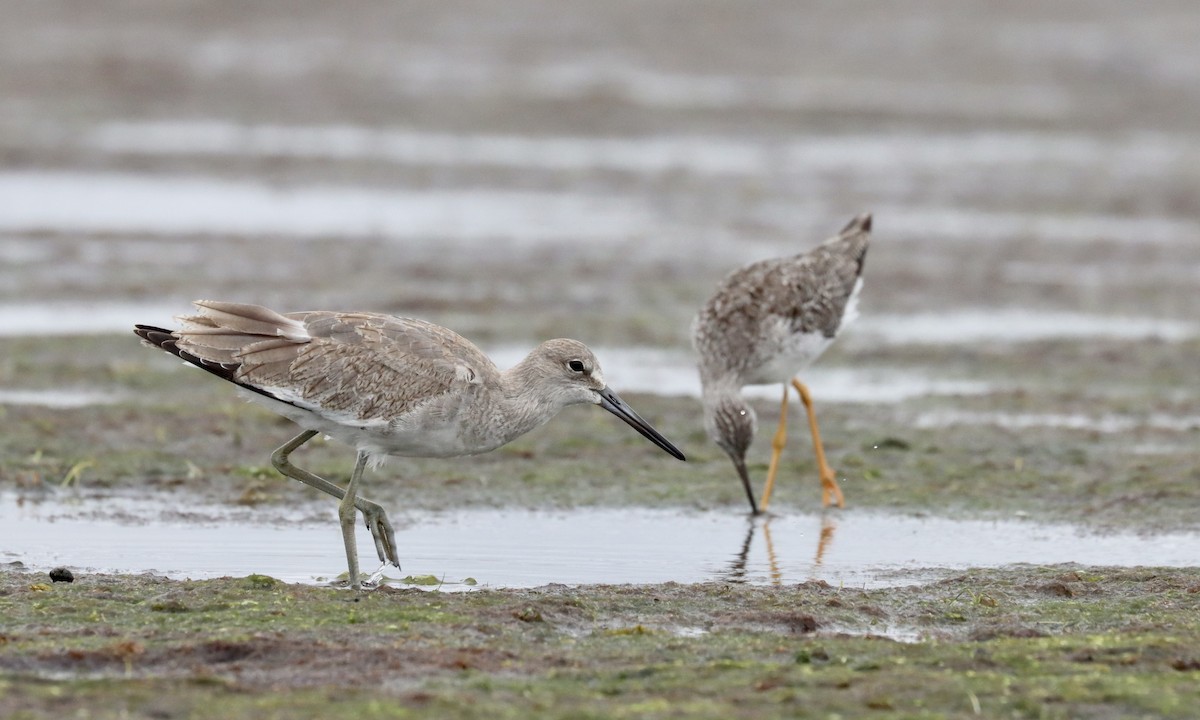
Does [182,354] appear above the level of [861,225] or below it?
below

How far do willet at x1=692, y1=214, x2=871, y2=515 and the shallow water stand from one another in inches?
24.8

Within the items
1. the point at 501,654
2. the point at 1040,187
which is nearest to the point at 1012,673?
the point at 501,654

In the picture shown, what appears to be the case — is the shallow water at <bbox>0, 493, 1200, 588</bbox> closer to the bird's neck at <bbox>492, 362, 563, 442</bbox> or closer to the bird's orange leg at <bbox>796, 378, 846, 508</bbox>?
the bird's orange leg at <bbox>796, 378, 846, 508</bbox>

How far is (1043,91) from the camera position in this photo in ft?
112

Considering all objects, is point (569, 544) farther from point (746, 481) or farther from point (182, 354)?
point (182, 354)

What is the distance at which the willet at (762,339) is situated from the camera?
11.5 meters

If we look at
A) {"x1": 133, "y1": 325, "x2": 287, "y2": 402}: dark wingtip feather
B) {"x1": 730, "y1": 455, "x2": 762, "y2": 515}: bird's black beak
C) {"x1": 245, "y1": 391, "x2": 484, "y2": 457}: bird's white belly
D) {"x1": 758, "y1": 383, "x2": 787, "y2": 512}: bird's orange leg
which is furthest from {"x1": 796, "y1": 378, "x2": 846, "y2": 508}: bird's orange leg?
{"x1": 133, "y1": 325, "x2": 287, "y2": 402}: dark wingtip feather

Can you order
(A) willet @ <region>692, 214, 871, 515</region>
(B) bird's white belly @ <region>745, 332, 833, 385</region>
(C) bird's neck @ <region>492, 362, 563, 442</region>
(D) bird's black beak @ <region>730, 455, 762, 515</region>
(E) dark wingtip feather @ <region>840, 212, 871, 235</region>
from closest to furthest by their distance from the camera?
(C) bird's neck @ <region>492, 362, 563, 442</region>, (D) bird's black beak @ <region>730, 455, 762, 515</region>, (A) willet @ <region>692, 214, 871, 515</region>, (B) bird's white belly @ <region>745, 332, 833, 385</region>, (E) dark wingtip feather @ <region>840, 212, 871, 235</region>

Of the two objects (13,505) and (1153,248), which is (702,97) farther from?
(13,505)

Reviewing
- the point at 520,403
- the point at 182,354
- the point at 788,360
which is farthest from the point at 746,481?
the point at 182,354

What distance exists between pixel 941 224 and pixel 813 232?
6.35ft

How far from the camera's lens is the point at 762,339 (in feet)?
39.1

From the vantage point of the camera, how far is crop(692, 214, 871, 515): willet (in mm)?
11500

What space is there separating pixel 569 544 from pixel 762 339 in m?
2.63
